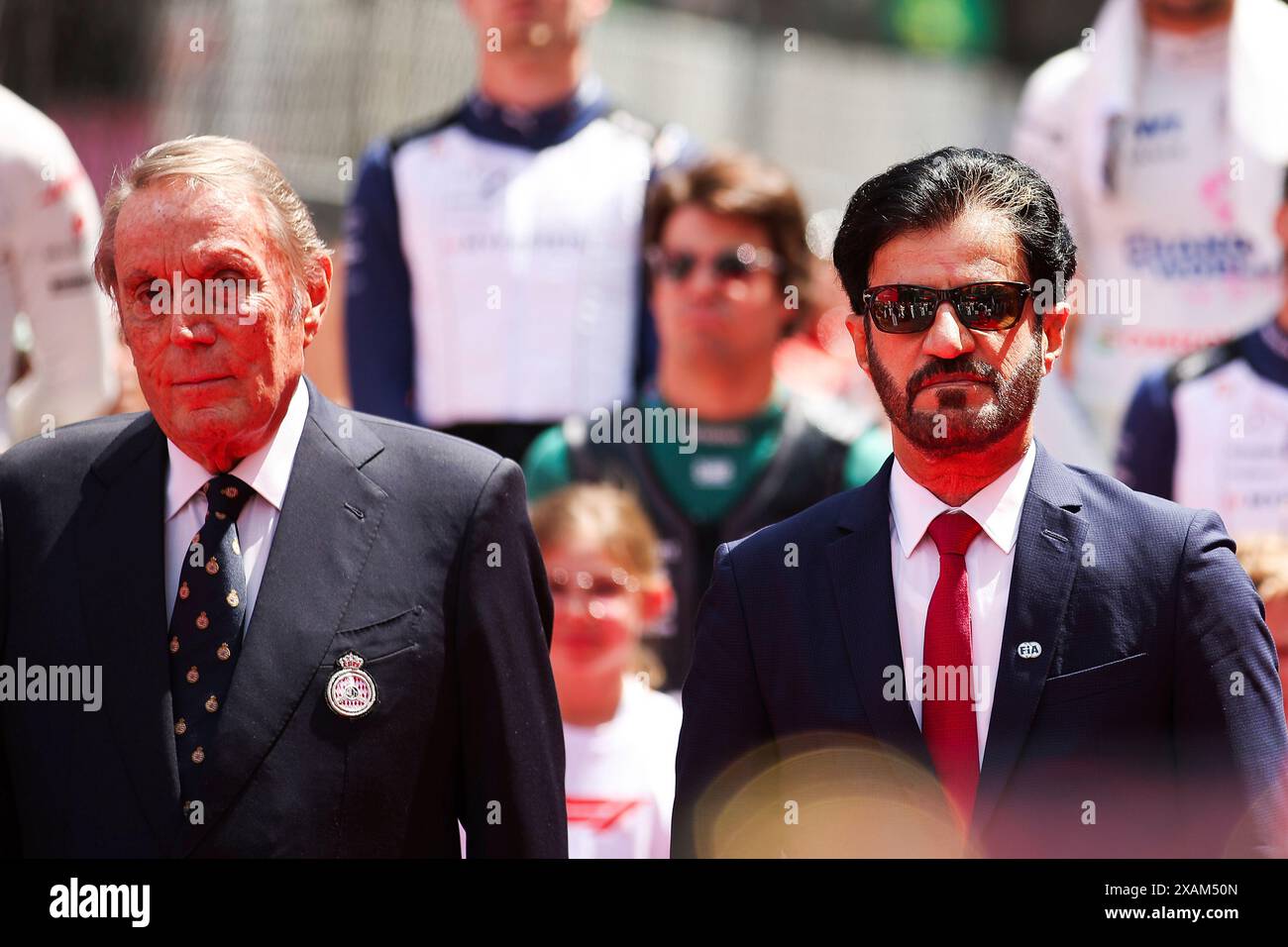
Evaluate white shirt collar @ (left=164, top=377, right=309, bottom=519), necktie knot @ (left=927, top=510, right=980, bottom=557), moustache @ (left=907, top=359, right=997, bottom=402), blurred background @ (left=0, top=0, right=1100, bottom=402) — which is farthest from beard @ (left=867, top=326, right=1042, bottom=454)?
blurred background @ (left=0, top=0, right=1100, bottom=402)

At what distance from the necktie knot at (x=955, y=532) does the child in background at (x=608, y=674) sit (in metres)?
1.43

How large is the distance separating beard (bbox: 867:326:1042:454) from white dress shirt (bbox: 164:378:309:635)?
1.02 metres

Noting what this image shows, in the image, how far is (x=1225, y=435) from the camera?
217 inches

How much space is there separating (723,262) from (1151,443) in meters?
1.39

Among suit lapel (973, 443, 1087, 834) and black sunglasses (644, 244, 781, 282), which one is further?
black sunglasses (644, 244, 781, 282)

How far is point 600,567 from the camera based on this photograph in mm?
4754

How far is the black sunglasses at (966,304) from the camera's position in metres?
3.00

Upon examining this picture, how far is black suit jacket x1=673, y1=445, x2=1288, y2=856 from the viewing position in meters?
2.87

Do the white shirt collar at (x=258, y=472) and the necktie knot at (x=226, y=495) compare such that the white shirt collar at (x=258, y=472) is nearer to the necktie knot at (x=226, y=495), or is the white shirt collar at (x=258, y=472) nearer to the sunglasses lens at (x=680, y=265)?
the necktie knot at (x=226, y=495)

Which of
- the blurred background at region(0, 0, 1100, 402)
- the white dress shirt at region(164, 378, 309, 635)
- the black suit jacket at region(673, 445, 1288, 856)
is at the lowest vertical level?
the black suit jacket at region(673, 445, 1288, 856)

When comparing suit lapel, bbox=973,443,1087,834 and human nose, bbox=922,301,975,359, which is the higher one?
human nose, bbox=922,301,975,359

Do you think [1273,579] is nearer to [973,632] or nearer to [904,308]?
[973,632]

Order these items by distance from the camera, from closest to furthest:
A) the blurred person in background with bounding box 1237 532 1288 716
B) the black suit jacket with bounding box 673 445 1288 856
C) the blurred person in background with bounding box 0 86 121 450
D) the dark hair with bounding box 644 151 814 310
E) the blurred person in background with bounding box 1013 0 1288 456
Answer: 1. the black suit jacket with bounding box 673 445 1288 856
2. the blurred person in background with bounding box 1237 532 1288 716
3. the blurred person in background with bounding box 0 86 121 450
4. the dark hair with bounding box 644 151 814 310
5. the blurred person in background with bounding box 1013 0 1288 456

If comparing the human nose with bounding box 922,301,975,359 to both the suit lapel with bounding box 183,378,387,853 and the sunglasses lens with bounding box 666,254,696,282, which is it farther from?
the sunglasses lens with bounding box 666,254,696,282
